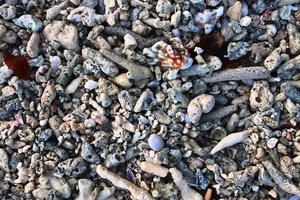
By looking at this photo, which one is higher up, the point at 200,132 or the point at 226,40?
the point at 226,40

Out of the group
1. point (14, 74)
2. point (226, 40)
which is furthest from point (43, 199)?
point (226, 40)

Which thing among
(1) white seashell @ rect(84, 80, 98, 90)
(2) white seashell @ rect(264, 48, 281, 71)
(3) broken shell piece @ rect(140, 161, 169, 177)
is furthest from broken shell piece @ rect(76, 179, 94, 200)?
(2) white seashell @ rect(264, 48, 281, 71)

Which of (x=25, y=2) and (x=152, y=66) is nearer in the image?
(x=152, y=66)

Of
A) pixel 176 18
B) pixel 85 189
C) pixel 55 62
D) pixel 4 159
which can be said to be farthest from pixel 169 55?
pixel 4 159

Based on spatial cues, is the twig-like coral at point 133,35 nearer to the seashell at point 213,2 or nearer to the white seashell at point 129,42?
the white seashell at point 129,42

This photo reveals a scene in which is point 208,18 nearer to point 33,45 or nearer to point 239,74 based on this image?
point 239,74

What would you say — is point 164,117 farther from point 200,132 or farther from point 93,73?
point 93,73
